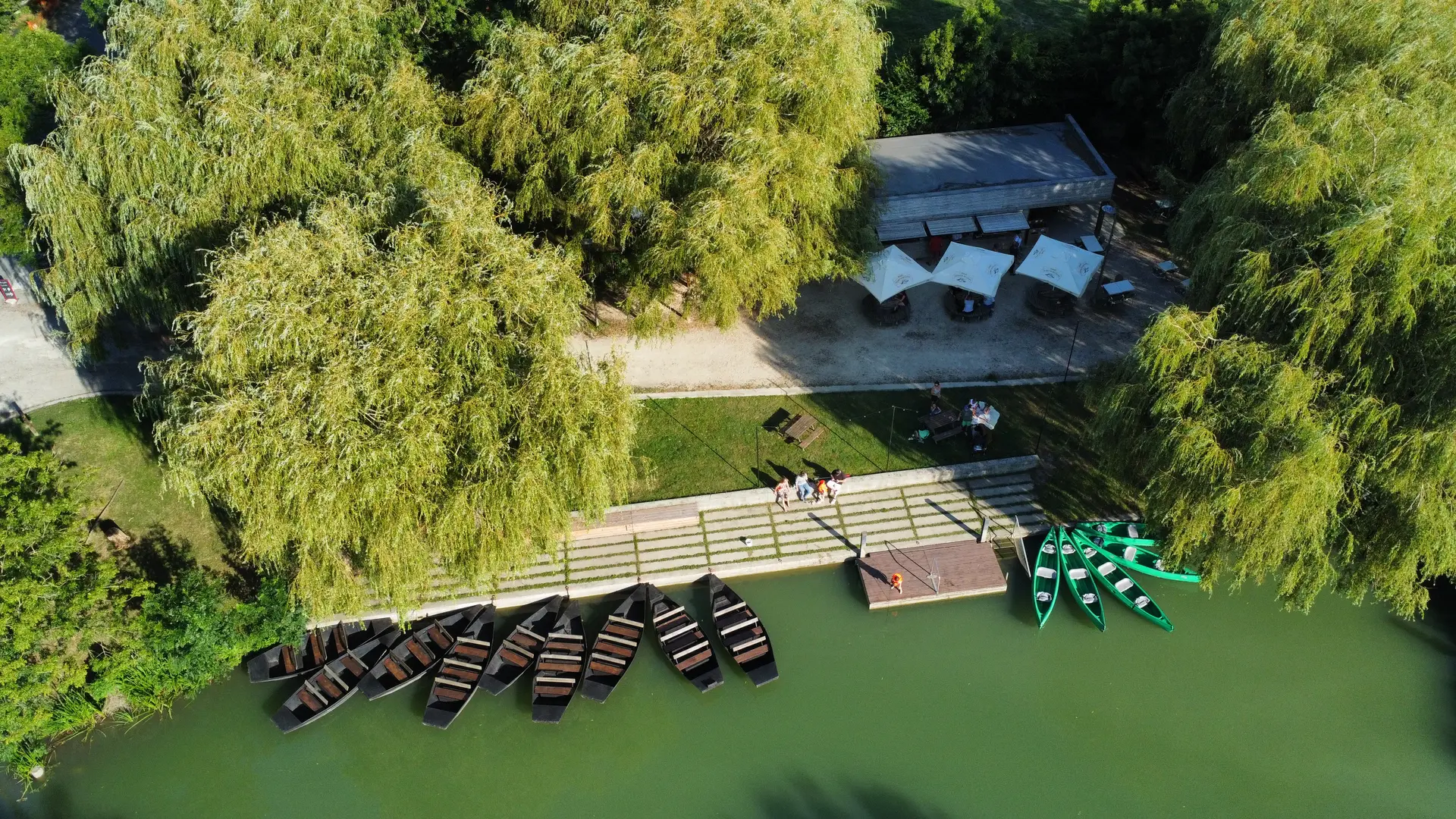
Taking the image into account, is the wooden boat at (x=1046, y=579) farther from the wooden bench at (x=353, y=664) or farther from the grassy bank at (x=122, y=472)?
the grassy bank at (x=122, y=472)

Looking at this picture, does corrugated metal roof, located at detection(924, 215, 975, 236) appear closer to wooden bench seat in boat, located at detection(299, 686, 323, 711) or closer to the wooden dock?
the wooden dock

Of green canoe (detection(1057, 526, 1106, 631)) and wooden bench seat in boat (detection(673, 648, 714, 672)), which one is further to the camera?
green canoe (detection(1057, 526, 1106, 631))

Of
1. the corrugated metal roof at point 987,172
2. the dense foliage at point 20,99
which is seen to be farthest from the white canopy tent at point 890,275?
the dense foliage at point 20,99

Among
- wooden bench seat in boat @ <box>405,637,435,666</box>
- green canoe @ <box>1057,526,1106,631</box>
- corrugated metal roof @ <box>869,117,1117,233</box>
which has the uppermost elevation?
corrugated metal roof @ <box>869,117,1117,233</box>

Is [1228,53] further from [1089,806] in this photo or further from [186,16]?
[186,16]

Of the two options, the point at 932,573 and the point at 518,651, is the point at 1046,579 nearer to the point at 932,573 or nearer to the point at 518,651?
the point at 932,573

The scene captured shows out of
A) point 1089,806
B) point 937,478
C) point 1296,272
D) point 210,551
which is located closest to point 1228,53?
point 1296,272

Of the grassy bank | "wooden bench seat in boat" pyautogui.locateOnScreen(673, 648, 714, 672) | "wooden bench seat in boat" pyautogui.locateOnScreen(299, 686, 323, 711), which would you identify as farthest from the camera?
the grassy bank

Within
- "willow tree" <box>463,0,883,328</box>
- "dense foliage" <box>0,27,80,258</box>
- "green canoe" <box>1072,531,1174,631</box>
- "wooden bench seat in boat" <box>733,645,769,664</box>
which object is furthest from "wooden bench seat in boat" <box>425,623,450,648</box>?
"dense foliage" <box>0,27,80,258</box>
